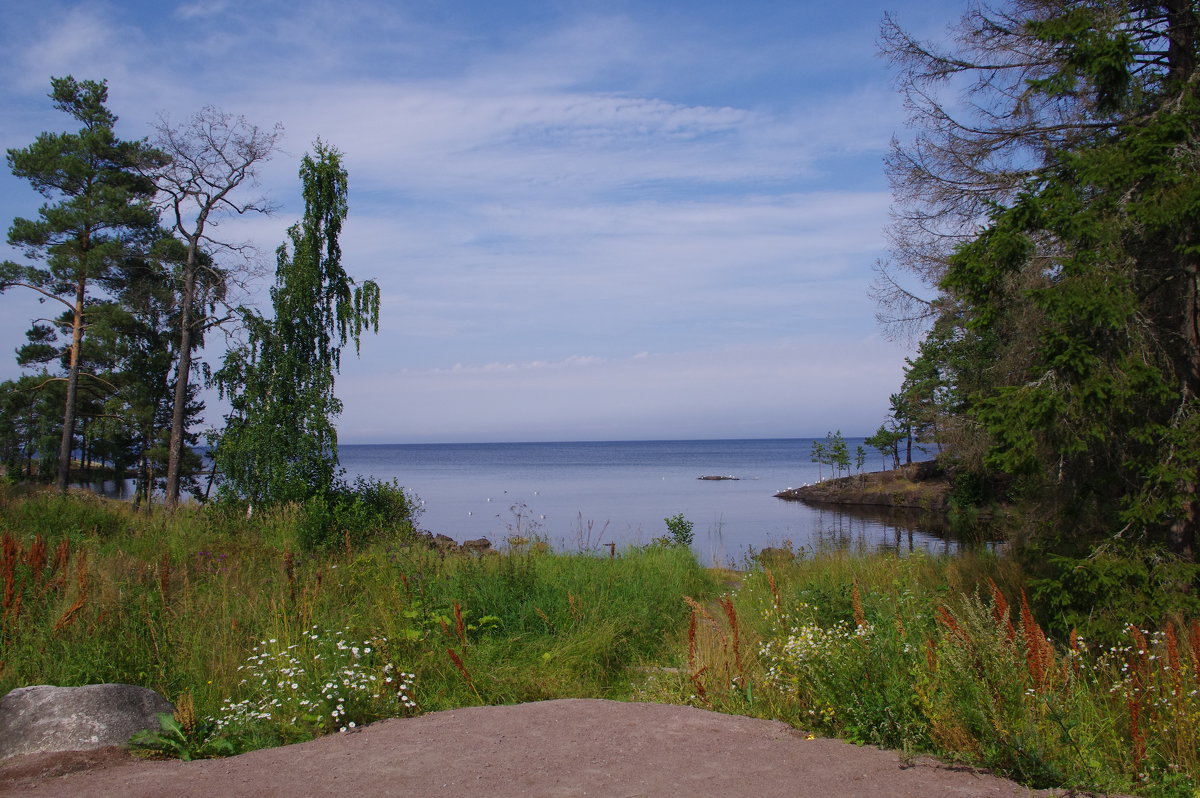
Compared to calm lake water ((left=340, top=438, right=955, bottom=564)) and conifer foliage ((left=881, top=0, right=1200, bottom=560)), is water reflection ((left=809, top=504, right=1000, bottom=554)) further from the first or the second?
conifer foliage ((left=881, top=0, right=1200, bottom=560))

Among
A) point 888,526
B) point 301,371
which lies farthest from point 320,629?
point 888,526

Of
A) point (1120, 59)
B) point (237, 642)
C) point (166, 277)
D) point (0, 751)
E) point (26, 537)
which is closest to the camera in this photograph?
point (0, 751)

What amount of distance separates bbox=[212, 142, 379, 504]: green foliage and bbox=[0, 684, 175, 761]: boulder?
1097 centimetres

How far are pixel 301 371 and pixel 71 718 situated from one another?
41.2 ft

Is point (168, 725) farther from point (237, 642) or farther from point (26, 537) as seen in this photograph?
point (26, 537)

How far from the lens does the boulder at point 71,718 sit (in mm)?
4586

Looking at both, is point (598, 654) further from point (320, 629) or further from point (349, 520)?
point (349, 520)

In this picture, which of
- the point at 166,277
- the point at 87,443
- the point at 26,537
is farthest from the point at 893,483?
the point at 26,537

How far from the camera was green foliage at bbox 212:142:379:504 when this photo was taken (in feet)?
52.6

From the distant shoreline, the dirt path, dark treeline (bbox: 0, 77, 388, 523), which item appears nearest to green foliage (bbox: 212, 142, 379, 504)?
dark treeline (bbox: 0, 77, 388, 523)

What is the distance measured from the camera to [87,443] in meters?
33.8

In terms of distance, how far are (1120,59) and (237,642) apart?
8.25 m

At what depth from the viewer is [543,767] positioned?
419 centimetres

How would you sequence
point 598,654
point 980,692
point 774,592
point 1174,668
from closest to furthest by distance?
point 1174,668, point 980,692, point 774,592, point 598,654
